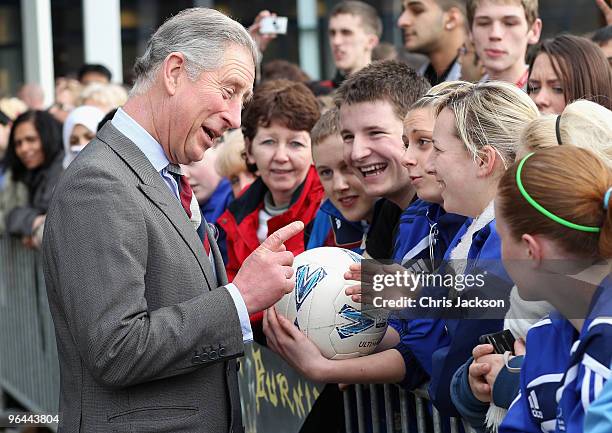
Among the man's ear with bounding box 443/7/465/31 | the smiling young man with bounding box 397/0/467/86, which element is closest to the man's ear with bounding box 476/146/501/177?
the smiling young man with bounding box 397/0/467/86

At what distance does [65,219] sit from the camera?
3289 mm

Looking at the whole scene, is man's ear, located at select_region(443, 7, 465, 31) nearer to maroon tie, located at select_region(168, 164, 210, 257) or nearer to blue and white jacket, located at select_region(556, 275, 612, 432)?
maroon tie, located at select_region(168, 164, 210, 257)

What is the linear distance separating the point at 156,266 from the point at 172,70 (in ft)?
2.15

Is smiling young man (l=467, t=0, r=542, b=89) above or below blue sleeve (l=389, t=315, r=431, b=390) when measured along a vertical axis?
above

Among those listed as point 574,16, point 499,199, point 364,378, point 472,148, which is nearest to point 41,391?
point 364,378

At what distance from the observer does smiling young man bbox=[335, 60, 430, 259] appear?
459 centimetres

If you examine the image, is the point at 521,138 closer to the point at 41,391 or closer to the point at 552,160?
the point at 552,160

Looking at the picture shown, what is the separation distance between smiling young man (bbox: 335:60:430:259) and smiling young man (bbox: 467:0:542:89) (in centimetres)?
157

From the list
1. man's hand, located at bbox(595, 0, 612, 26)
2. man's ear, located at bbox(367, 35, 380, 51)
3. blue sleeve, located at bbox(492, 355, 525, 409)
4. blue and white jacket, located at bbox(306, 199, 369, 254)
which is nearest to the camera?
blue sleeve, located at bbox(492, 355, 525, 409)

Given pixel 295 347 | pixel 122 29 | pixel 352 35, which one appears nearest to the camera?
pixel 295 347

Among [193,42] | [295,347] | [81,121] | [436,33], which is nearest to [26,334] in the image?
[81,121]

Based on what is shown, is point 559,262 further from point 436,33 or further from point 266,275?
point 436,33

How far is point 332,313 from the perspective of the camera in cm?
382

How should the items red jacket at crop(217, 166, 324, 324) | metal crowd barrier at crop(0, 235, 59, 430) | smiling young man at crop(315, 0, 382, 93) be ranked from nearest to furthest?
red jacket at crop(217, 166, 324, 324) → metal crowd barrier at crop(0, 235, 59, 430) → smiling young man at crop(315, 0, 382, 93)
